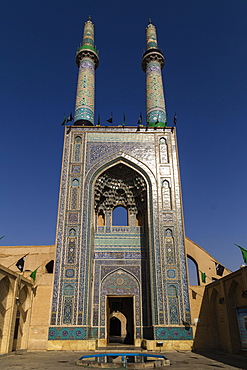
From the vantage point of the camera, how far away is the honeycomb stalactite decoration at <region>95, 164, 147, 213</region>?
12.4 metres

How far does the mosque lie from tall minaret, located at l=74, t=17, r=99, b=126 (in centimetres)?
6

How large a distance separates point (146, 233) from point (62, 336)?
4472 millimetres

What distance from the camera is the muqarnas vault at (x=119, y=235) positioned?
1002cm

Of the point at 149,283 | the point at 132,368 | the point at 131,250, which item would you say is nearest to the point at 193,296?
the point at 149,283

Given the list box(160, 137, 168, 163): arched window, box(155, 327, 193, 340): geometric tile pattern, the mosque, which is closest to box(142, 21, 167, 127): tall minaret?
the mosque

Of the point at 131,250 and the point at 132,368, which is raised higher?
the point at 131,250

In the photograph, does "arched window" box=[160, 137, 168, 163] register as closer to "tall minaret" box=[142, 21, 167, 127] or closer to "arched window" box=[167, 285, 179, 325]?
"tall minaret" box=[142, 21, 167, 127]

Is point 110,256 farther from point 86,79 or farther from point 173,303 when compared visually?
point 86,79

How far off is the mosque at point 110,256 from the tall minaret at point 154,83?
0.20ft

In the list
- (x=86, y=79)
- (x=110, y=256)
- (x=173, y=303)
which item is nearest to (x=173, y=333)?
(x=173, y=303)

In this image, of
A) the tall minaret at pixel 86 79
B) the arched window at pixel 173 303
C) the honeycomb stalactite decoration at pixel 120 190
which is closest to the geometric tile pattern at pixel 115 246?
the arched window at pixel 173 303

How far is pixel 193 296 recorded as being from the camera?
418 inches

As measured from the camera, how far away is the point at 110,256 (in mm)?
Result: 11570

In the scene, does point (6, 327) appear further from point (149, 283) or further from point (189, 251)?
point (189, 251)
